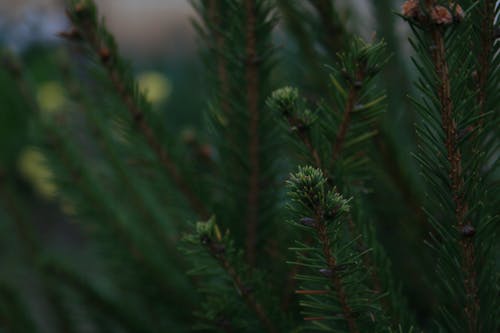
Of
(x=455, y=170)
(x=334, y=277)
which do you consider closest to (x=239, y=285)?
(x=334, y=277)

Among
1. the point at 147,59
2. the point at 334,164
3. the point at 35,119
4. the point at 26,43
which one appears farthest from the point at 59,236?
the point at 334,164

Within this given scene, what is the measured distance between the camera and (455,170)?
0.43 meters

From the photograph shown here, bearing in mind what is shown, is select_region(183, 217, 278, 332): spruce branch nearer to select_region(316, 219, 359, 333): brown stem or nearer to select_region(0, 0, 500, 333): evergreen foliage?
select_region(0, 0, 500, 333): evergreen foliage

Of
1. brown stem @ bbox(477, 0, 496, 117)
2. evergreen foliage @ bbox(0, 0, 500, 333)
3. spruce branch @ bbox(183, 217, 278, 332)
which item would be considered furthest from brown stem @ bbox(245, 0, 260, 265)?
brown stem @ bbox(477, 0, 496, 117)

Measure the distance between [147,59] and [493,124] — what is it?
4.48 metres

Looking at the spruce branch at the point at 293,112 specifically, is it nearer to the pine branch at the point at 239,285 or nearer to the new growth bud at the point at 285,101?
the new growth bud at the point at 285,101

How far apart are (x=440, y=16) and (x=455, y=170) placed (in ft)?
0.38

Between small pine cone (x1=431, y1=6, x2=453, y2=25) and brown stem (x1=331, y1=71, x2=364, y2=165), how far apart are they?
0.30 ft

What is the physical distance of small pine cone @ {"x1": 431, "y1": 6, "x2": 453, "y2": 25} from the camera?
40 cm

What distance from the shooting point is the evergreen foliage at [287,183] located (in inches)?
17.2

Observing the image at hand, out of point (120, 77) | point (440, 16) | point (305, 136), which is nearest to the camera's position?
point (440, 16)

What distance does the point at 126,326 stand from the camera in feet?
2.96

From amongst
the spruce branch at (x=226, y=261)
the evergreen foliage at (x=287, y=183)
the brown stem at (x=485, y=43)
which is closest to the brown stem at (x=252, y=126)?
the evergreen foliage at (x=287, y=183)

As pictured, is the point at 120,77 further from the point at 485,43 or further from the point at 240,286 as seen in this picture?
the point at 485,43
